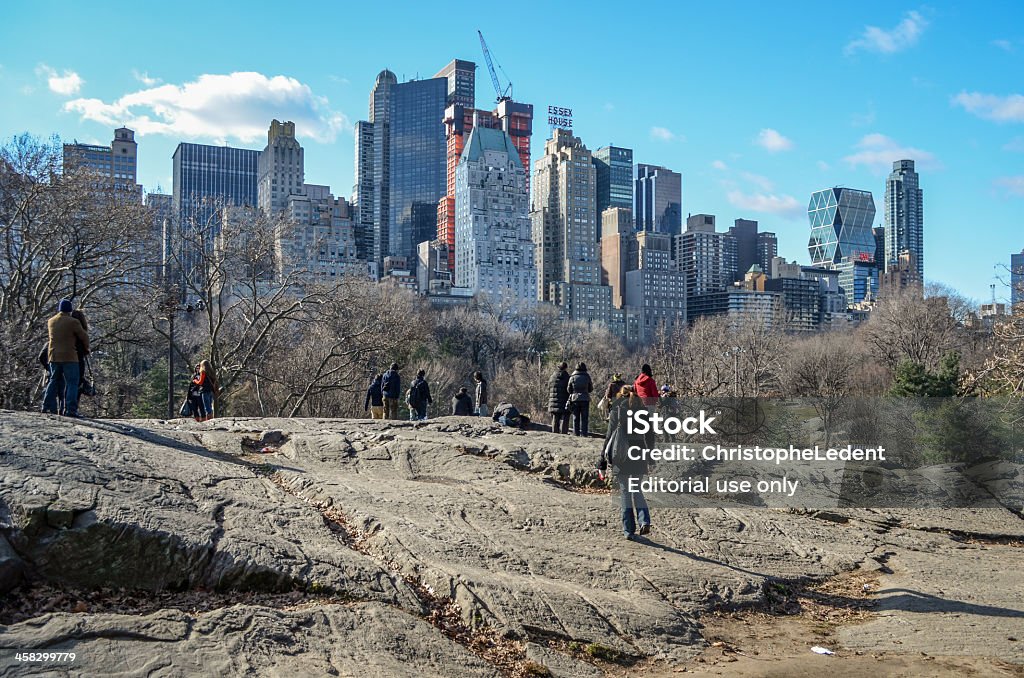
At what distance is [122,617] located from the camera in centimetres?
687

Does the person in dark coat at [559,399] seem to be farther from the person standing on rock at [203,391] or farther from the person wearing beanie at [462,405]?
the person standing on rock at [203,391]

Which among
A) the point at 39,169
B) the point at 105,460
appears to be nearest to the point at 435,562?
the point at 105,460

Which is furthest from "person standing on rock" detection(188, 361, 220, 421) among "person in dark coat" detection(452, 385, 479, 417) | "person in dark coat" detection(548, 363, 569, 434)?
"person in dark coat" detection(548, 363, 569, 434)

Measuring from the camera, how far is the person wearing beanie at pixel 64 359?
A: 40.5 ft

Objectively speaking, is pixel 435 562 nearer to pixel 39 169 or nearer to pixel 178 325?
pixel 39 169

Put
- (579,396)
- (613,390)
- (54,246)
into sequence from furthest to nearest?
(54,246), (579,396), (613,390)

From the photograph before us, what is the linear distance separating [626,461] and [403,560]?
117 inches

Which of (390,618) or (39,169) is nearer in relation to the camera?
(390,618)

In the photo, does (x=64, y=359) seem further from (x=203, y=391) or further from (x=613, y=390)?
(x=613, y=390)

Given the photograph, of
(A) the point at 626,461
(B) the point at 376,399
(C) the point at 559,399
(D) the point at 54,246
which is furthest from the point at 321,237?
(A) the point at 626,461

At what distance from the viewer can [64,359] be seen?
40.8 feet

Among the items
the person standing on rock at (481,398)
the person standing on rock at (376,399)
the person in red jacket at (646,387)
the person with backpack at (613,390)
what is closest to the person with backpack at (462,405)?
the person standing on rock at (481,398)

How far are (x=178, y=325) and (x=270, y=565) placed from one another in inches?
1305

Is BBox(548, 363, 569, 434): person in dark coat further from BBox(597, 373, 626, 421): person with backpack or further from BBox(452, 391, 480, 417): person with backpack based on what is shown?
BBox(452, 391, 480, 417): person with backpack
